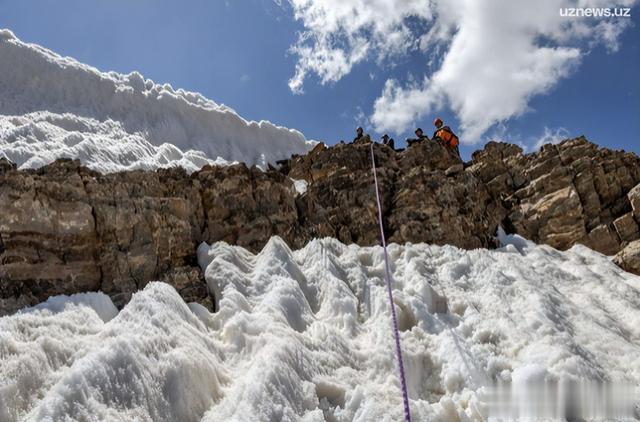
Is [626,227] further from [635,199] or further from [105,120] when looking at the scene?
[105,120]

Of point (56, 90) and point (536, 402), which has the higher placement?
point (56, 90)

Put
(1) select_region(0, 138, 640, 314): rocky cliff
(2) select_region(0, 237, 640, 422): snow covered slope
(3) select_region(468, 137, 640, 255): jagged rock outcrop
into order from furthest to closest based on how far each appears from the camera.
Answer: (3) select_region(468, 137, 640, 255): jagged rock outcrop < (1) select_region(0, 138, 640, 314): rocky cliff < (2) select_region(0, 237, 640, 422): snow covered slope

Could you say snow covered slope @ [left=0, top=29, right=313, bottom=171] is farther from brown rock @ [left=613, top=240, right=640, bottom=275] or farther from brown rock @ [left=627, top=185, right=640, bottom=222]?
brown rock @ [left=627, top=185, right=640, bottom=222]

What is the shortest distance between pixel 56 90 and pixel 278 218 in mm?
14885

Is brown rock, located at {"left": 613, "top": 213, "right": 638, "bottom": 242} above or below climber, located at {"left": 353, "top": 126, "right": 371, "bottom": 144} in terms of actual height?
below

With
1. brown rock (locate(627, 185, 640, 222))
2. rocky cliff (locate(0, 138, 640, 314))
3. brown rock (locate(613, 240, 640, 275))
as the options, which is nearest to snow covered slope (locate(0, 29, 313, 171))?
rocky cliff (locate(0, 138, 640, 314))

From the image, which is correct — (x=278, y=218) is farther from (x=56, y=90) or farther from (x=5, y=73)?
(x=5, y=73)

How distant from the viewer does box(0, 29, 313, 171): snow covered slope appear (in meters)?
16.9

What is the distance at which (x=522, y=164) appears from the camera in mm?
18266

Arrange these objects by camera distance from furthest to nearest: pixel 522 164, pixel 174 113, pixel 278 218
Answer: pixel 174 113 < pixel 522 164 < pixel 278 218

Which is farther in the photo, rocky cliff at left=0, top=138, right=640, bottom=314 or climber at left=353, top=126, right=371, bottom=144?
climber at left=353, top=126, right=371, bottom=144

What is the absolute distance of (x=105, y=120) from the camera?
2002 cm

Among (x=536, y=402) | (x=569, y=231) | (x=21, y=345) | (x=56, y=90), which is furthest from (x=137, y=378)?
(x=56, y=90)

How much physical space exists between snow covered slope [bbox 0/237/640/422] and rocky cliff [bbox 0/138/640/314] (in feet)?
2.86
